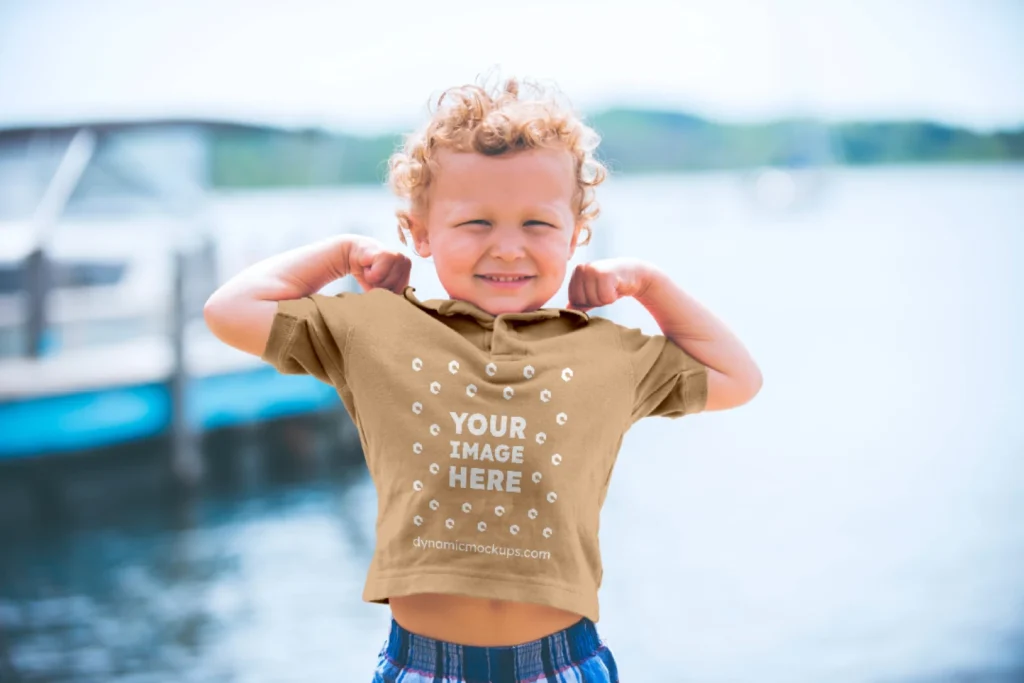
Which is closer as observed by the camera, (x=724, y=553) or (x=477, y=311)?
(x=477, y=311)

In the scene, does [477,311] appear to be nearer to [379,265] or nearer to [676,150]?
[379,265]

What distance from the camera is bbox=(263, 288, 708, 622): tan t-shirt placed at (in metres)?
1.05

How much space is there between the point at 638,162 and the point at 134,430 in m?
6.99

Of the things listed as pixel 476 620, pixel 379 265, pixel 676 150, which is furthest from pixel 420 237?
pixel 676 150

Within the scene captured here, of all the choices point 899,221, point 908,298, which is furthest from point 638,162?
point 899,221

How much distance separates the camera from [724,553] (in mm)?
5492

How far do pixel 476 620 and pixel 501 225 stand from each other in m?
0.39

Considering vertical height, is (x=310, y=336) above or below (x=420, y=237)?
below

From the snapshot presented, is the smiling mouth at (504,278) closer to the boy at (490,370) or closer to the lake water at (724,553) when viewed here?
the boy at (490,370)

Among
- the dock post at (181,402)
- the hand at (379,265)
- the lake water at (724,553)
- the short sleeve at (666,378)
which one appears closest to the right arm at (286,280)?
the hand at (379,265)

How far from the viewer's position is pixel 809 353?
10.6 meters

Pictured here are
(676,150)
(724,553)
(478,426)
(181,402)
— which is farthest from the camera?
(676,150)

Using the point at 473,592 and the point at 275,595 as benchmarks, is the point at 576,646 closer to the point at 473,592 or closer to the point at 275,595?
the point at 473,592

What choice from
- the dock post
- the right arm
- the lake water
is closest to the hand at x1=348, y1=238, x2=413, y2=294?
the right arm
